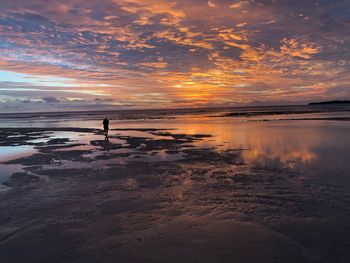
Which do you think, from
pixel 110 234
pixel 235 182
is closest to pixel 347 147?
pixel 235 182

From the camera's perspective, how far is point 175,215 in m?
7.93

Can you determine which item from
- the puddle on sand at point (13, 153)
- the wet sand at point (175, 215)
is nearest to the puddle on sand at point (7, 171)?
the wet sand at point (175, 215)

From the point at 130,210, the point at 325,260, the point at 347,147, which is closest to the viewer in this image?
the point at 325,260

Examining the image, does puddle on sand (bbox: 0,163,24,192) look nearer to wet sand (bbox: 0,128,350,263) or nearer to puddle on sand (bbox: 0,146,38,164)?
wet sand (bbox: 0,128,350,263)

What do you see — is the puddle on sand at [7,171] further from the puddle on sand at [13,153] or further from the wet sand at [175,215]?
the puddle on sand at [13,153]

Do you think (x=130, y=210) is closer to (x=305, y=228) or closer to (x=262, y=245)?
(x=262, y=245)

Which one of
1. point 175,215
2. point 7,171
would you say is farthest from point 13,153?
point 175,215

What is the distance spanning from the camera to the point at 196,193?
9805 mm

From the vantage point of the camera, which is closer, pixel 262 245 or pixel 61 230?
pixel 262 245

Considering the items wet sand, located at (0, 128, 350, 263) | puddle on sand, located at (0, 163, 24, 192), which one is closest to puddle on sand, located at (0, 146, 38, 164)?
puddle on sand, located at (0, 163, 24, 192)

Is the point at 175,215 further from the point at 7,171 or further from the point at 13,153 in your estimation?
the point at 13,153

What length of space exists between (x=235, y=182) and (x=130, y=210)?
13.8ft

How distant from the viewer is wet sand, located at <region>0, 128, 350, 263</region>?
6.07 metres

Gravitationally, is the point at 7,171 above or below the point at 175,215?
above
